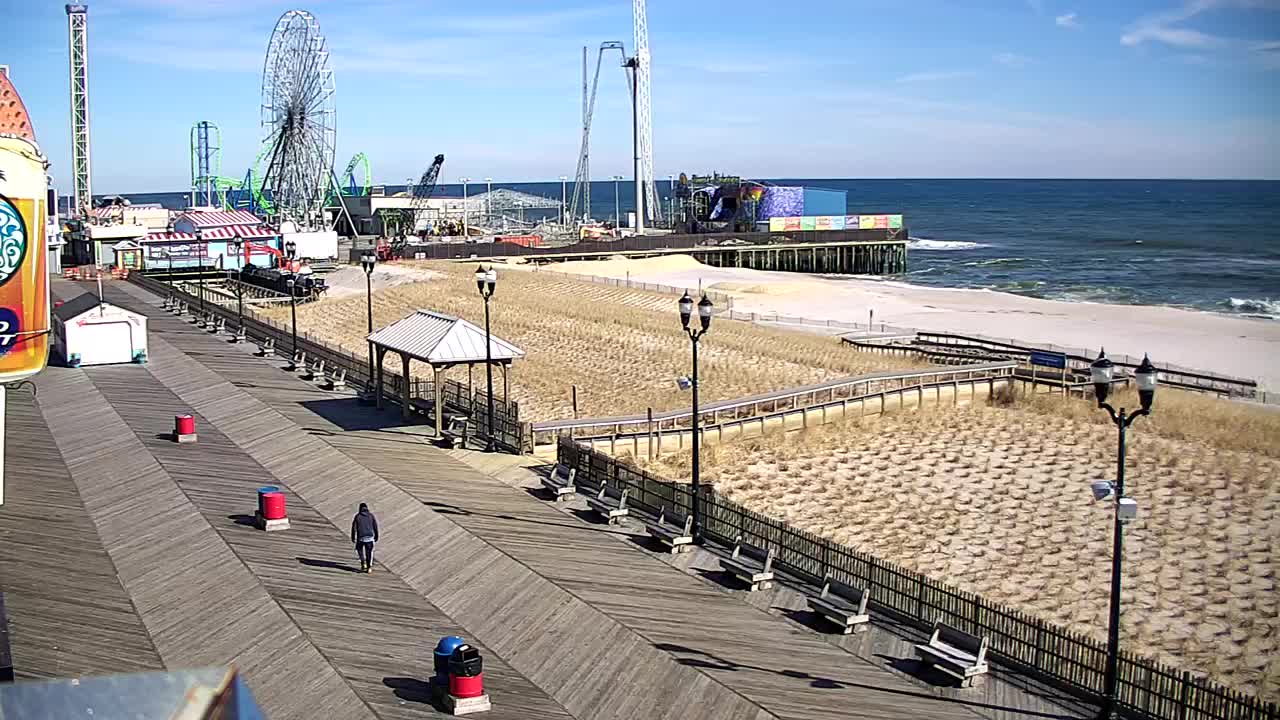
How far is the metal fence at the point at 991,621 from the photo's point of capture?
1188cm

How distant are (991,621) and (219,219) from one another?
66106 millimetres

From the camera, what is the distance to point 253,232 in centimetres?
6906

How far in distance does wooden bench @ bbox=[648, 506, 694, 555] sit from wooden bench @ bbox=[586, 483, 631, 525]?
1.90 feet

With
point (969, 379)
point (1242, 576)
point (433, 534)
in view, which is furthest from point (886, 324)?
point (433, 534)

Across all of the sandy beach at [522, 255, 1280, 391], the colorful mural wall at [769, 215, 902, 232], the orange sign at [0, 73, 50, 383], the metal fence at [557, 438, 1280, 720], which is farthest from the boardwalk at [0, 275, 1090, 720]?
the colorful mural wall at [769, 215, 902, 232]

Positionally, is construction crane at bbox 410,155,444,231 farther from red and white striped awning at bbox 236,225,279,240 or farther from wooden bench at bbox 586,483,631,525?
wooden bench at bbox 586,483,631,525

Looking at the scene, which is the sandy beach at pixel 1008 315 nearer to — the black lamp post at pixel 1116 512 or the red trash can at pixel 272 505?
the black lamp post at pixel 1116 512

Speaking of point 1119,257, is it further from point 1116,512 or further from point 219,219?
point 1116,512

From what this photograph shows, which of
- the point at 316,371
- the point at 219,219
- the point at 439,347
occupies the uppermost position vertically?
the point at 219,219

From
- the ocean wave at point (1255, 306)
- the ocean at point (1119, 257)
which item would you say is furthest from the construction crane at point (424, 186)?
the ocean wave at point (1255, 306)

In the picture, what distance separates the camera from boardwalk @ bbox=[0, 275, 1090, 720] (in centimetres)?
1248

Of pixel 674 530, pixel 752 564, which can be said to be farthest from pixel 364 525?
pixel 752 564

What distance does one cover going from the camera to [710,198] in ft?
364

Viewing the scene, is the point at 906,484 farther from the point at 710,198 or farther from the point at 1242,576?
the point at 710,198
